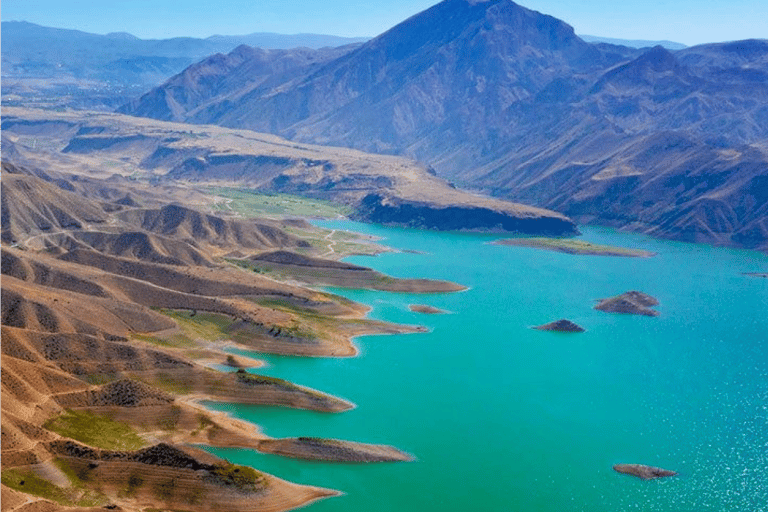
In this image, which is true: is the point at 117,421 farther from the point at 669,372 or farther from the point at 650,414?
the point at 669,372

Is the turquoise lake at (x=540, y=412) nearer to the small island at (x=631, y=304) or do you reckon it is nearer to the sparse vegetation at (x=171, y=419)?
the small island at (x=631, y=304)

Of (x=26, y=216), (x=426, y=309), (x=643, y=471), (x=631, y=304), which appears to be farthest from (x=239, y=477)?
(x=26, y=216)

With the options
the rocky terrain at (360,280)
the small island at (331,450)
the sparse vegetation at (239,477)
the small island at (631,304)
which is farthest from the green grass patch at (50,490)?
the small island at (631,304)

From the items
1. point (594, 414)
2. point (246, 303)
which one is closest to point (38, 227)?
point (246, 303)

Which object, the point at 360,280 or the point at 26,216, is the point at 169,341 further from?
the point at 26,216

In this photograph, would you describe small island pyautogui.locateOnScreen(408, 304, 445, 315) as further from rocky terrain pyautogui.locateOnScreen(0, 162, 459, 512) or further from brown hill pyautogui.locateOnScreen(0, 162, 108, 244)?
brown hill pyautogui.locateOnScreen(0, 162, 108, 244)

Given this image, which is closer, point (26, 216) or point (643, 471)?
→ point (643, 471)
